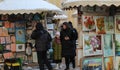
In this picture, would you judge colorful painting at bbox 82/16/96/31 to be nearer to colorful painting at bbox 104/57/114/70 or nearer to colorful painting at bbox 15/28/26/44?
colorful painting at bbox 104/57/114/70

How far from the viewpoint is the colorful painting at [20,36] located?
59.9 ft

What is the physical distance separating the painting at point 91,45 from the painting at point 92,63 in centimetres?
15

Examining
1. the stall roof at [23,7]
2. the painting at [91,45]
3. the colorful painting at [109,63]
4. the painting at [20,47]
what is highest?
the stall roof at [23,7]

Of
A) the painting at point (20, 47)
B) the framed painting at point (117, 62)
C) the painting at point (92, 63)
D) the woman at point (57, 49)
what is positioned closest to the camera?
the painting at point (92, 63)

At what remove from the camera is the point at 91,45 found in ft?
39.7

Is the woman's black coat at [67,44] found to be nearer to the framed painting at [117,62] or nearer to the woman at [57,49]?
the woman at [57,49]

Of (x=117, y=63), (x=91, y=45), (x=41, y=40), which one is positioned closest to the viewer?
(x=91, y=45)

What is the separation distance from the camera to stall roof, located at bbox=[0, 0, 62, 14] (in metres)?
17.2

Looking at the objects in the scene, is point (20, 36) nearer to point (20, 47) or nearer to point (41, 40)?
point (20, 47)

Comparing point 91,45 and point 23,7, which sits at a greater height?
point 23,7

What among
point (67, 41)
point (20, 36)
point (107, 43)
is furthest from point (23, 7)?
point (107, 43)

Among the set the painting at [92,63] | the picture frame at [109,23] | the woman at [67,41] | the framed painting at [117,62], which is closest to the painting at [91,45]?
the painting at [92,63]

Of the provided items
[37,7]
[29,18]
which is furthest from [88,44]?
[29,18]

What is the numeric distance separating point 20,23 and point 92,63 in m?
6.88
